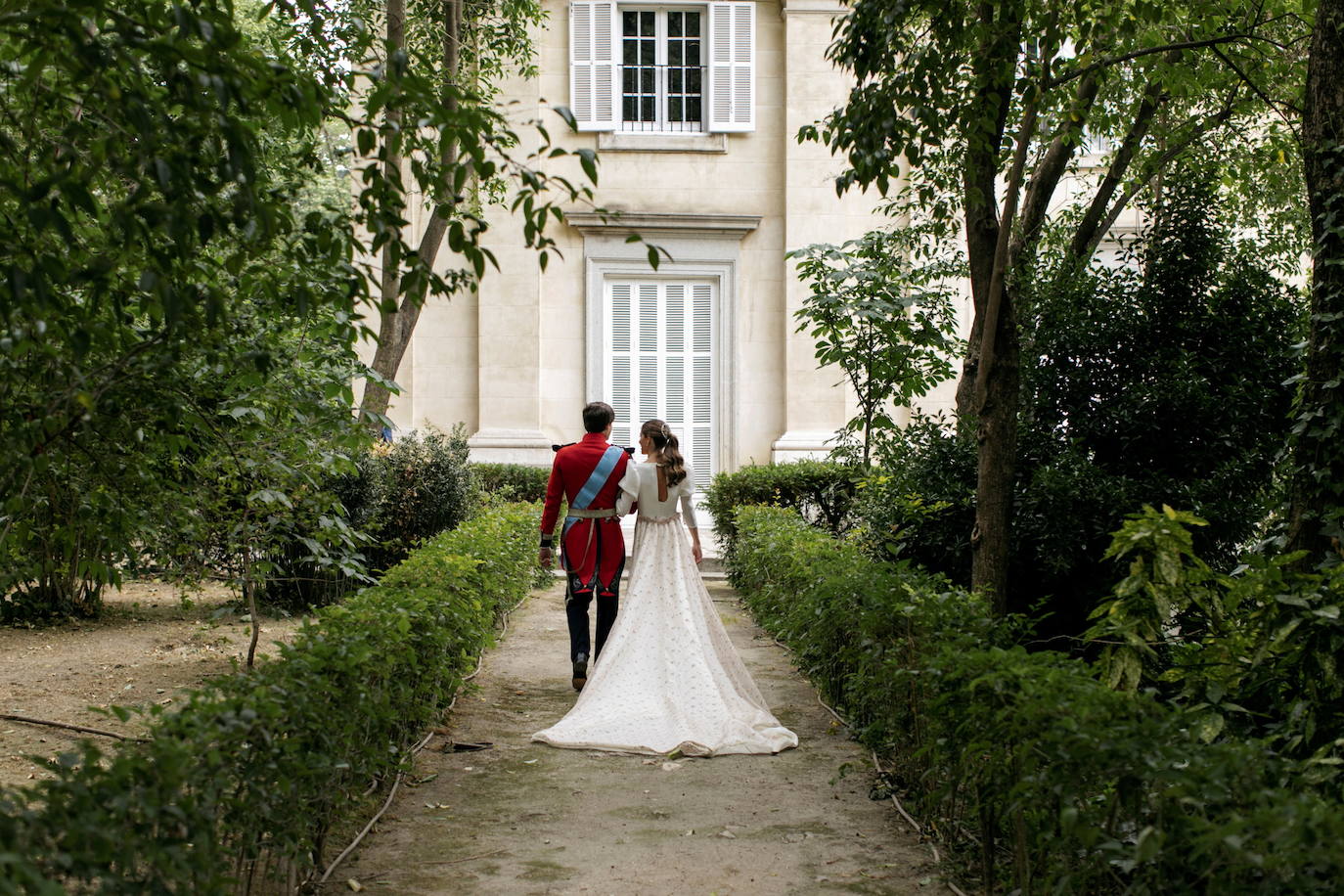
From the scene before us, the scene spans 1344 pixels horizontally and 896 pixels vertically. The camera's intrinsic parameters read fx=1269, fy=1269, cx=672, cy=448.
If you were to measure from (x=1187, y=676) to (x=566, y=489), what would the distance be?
14.8 feet

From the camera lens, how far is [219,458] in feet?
21.5

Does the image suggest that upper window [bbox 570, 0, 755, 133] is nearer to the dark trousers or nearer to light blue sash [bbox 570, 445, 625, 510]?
light blue sash [bbox 570, 445, 625, 510]

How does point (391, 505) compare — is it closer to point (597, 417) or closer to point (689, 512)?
point (597, 417)

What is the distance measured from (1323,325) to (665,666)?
12.2ft

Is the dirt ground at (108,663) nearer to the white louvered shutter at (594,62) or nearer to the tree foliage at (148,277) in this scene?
the tree foliage at (148,277)

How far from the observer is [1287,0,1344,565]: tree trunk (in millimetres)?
5117

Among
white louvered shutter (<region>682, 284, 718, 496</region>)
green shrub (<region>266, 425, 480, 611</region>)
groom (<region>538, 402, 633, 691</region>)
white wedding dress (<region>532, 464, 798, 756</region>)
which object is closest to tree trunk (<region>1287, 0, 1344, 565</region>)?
white wedding dress (<region>532, 464, 798, 756</region>)

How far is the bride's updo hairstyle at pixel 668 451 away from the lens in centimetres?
772

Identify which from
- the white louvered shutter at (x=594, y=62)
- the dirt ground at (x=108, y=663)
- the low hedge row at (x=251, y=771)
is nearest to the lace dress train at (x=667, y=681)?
the low hedge row at (x=251, y=771)

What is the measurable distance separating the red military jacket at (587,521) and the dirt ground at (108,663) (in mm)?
1976

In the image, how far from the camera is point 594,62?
19312mm

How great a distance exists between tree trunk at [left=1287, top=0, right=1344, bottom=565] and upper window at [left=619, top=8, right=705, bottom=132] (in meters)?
14.9

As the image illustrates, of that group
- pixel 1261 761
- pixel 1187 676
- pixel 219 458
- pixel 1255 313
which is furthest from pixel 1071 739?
pixel 1255 313

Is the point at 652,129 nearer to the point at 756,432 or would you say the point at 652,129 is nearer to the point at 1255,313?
the point at 756,432
